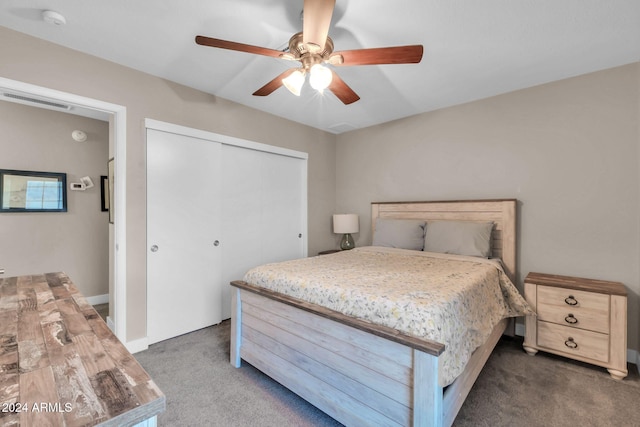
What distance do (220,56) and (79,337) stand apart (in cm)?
217

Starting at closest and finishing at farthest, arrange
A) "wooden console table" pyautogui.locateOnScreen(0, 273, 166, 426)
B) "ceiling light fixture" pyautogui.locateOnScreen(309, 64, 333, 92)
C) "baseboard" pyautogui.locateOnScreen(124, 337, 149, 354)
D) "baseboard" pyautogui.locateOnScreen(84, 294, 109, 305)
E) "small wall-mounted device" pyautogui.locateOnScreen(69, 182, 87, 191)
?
"wooden console table" pyautogui.locateOnScreen(0, 273, 166, 426) → "ceiling light fixture" pyautogui.locateOnScreen(309, 64, 333, 92) → "baseboard" pyautogui.locateOnScreen(124, 337, 149, 354) → "small wall-mounted device" pyautogui.locateOnScreen(69, 182, 87, 191) → "baseboard" pyautogui.locateOnScreen(84, 294, 109, 305)

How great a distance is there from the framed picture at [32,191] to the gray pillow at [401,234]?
3.85 metres

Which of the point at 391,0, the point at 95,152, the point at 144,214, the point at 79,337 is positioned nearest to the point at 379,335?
the point at 79,337

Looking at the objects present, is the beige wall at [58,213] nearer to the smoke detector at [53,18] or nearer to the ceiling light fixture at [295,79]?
the smoke detector at [53,18]

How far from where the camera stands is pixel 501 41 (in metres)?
2.04

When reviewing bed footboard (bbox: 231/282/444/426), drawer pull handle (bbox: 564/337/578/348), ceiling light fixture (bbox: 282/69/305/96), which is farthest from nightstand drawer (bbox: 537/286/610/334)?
ceiling light fixture (bbox: 282/69/305/96)

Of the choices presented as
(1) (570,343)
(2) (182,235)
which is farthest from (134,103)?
(1) (570,343)

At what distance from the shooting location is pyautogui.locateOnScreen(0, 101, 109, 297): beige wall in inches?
123

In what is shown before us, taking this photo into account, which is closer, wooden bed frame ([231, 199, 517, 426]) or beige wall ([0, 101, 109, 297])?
wooden bed frame ([231, 199, 517, 426])

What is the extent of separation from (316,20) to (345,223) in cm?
277

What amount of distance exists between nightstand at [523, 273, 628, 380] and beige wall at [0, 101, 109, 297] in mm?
4849

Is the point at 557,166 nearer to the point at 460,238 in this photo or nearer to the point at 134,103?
the point at 460,238

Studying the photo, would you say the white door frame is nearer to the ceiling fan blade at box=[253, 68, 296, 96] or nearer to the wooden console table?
the ceiling fan blade at box=[253, 68, 296, 96]

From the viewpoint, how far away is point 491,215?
2.91 metres
